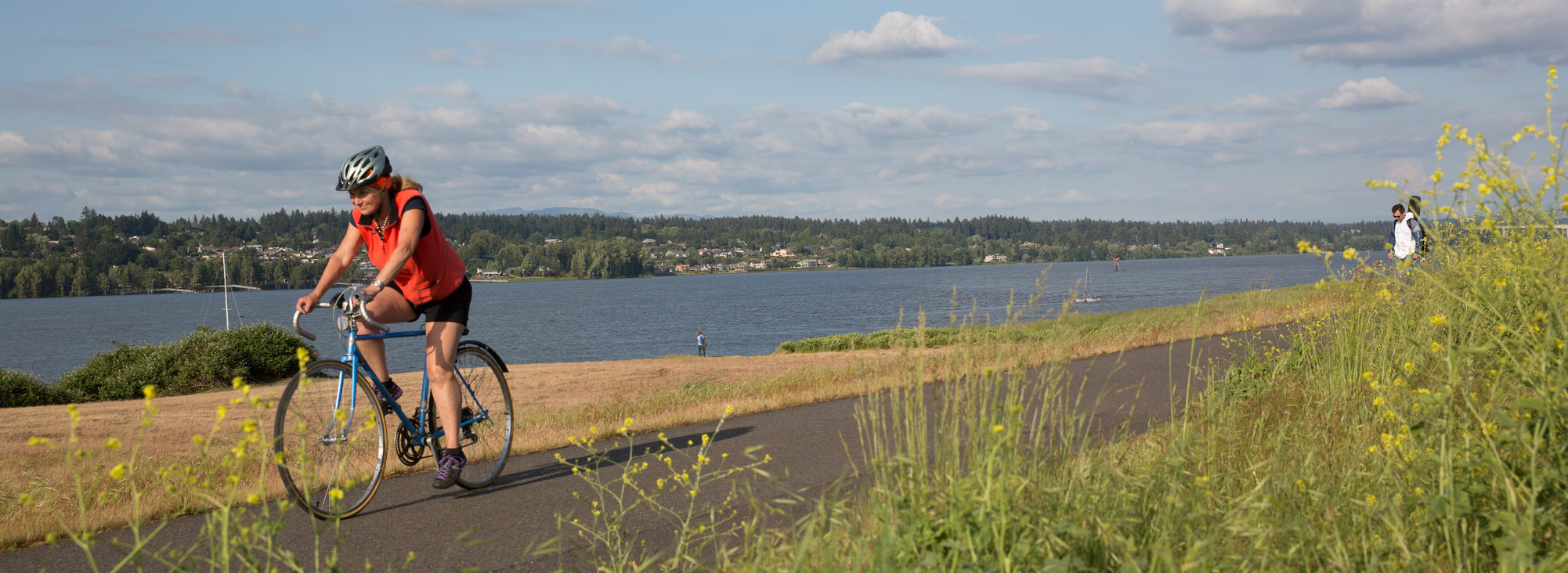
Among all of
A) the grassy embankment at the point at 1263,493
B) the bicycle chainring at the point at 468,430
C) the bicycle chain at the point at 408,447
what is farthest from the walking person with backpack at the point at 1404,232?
the bicycle chain at the point at 408,447

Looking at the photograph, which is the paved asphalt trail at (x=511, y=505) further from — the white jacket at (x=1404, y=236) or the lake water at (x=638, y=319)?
the lake water at (x=638, y=319)

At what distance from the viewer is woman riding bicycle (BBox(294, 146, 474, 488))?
5.14 meters

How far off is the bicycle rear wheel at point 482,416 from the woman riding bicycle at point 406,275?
7.1 inches

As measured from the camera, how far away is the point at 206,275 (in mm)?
190000

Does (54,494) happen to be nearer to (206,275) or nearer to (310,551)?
(310,551)

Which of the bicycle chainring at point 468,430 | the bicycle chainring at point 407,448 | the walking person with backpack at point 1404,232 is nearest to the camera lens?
the bicycle chainring at point 407,448

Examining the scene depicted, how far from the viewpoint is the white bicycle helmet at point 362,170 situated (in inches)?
200

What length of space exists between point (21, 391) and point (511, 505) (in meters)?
29.9

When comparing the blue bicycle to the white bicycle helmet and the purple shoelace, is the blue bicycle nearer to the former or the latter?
the purple shoelace

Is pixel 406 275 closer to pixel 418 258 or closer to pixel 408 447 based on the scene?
pixel 418 258

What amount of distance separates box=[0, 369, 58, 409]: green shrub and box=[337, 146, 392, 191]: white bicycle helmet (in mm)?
28147

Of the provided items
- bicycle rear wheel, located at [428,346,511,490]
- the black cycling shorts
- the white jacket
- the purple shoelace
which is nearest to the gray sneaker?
the purple shoelace

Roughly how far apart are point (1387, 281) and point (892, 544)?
5.13 m

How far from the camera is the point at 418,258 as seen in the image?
5.33m
